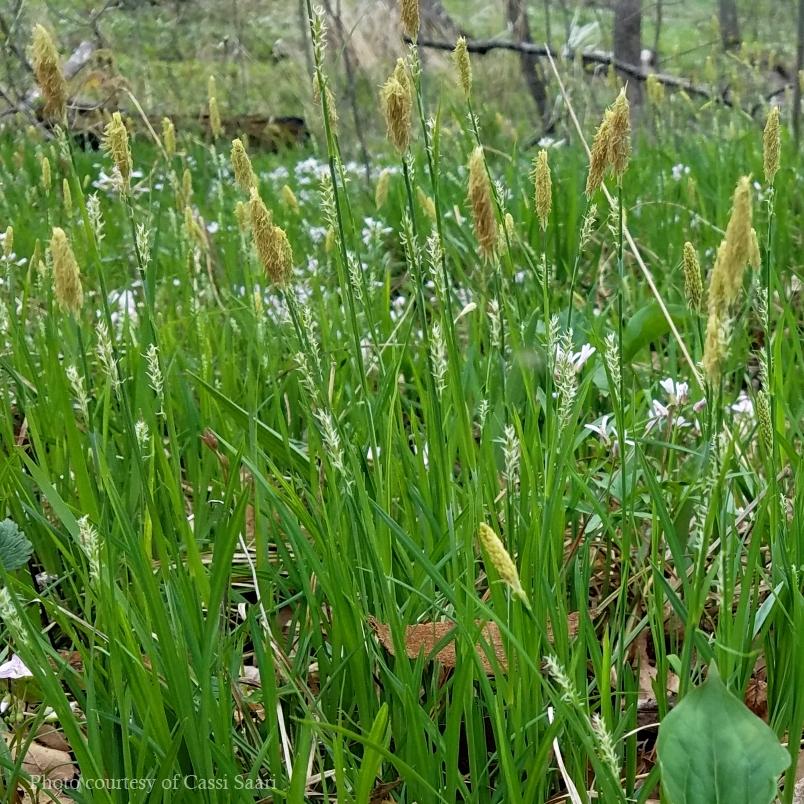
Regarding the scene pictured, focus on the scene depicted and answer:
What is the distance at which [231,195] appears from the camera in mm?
4504

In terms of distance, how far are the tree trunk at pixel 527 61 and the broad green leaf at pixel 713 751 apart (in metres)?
4.83

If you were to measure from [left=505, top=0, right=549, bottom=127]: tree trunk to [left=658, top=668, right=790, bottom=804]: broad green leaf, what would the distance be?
190 inches

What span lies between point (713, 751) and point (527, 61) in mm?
7547

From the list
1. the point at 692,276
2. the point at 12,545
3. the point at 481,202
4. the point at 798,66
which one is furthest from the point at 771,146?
the point at 798,66

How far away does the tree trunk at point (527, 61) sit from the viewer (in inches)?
207

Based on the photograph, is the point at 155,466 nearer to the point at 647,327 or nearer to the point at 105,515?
the point at 105,515

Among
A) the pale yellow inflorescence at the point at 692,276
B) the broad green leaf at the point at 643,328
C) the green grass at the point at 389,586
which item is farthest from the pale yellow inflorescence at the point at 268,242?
the broad green leaf at the point at 643,328

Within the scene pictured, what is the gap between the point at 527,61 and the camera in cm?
744

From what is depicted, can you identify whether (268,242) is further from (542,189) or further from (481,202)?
(542,189)

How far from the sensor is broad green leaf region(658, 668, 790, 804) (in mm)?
628

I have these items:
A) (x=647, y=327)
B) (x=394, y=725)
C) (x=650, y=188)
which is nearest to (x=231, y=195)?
(x=650, y=188)

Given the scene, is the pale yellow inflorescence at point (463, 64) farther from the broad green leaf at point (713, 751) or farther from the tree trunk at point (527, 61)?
the tree trunk at point (527, 61)

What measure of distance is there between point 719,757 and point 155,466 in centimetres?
85

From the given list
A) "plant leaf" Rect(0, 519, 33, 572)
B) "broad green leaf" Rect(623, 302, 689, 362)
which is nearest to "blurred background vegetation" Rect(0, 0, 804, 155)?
"broad green leaf" Rect(623, 302, 689, 362)
